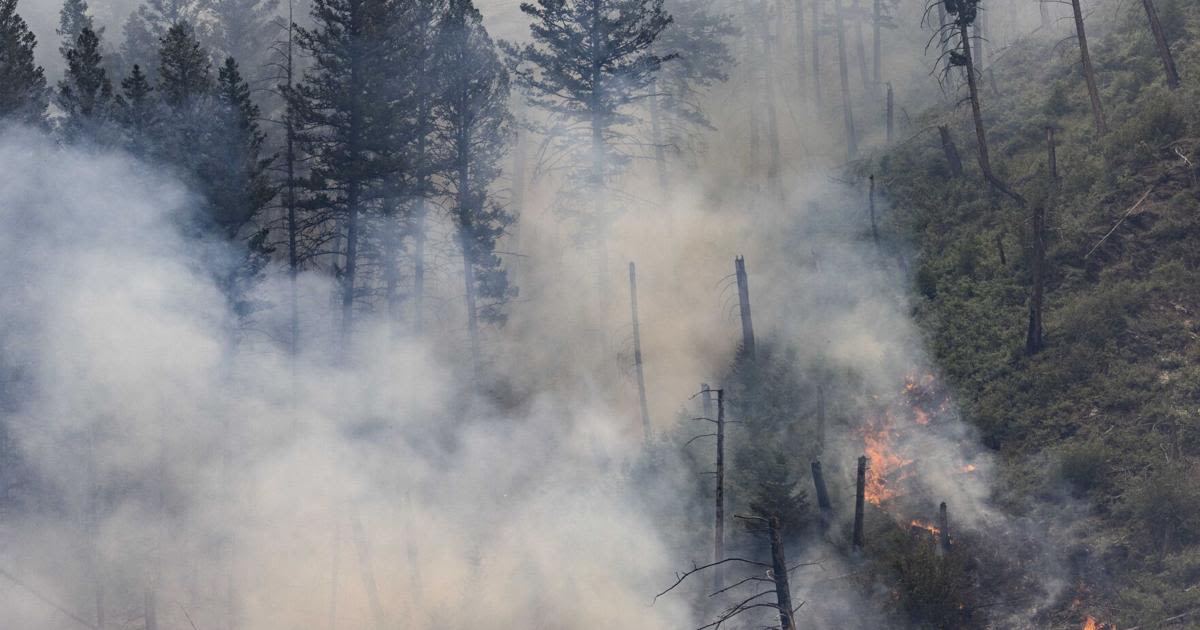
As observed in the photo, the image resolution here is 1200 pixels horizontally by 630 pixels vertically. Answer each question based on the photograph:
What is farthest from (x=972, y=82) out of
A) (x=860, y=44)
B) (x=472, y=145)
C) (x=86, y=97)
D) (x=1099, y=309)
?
(x=86, y=97)

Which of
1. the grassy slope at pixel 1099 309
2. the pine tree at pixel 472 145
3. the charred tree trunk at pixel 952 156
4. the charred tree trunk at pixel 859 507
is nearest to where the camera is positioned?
the grassy slope at pixel 1099 309

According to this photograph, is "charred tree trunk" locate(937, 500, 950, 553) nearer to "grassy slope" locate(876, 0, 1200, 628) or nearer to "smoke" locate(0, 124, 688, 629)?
"grassy slope" locate(876, 0, 1200, 628)

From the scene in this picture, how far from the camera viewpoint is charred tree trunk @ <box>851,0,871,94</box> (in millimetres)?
51066

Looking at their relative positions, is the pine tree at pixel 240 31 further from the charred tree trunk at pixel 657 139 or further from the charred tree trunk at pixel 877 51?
the charred tree trunk at pixel 877 51

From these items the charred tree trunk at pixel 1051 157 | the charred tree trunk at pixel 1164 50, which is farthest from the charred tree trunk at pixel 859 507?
the charred tree trunk at pixel 1164 50

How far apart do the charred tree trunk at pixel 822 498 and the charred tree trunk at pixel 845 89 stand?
24.2 m

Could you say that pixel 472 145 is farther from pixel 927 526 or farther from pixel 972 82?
pixel 927 526

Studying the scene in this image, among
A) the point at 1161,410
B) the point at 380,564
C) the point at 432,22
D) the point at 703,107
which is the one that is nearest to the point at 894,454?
the point at 1161,410

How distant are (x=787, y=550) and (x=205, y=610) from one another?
648 inches

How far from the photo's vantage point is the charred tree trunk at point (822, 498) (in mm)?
23203

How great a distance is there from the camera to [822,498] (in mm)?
23438

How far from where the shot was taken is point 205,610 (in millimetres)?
25203

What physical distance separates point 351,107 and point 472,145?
18.8ft

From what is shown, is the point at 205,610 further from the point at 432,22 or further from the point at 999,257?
the point at 999,257
